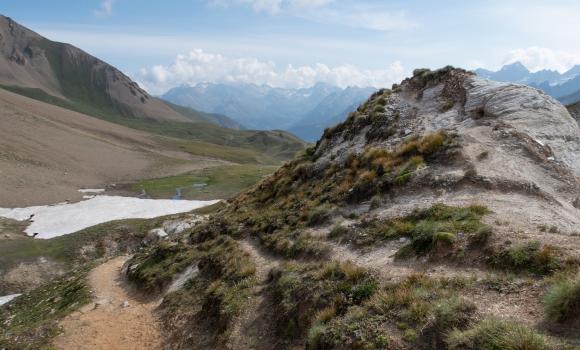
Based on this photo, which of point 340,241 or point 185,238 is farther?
point 185,238

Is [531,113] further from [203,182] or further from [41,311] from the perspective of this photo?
[203,182]

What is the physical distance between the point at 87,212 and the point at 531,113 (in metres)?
58.1

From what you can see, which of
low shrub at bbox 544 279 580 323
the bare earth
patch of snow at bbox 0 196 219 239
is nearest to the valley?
low shrub at bbox 544 279 580 323

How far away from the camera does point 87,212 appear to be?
6134cm

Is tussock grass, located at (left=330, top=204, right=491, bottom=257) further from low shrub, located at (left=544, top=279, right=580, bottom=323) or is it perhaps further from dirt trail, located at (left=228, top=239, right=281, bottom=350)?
dirt trail, located at (left=228, top=239, right=281, bottom=350)

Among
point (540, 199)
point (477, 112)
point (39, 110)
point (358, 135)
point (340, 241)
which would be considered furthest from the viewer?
point (39, 110)

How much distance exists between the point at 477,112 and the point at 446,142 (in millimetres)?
4587

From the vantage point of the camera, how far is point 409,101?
3053cm

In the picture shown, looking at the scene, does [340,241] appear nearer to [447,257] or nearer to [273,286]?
[273,286]

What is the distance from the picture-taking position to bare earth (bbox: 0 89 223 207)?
247ft

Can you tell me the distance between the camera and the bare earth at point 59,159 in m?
75.2

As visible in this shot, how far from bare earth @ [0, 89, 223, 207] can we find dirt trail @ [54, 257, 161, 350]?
52023mm

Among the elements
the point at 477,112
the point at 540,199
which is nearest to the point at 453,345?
the point at 540,199

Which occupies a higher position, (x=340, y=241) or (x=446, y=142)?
(x=446, y=142)
